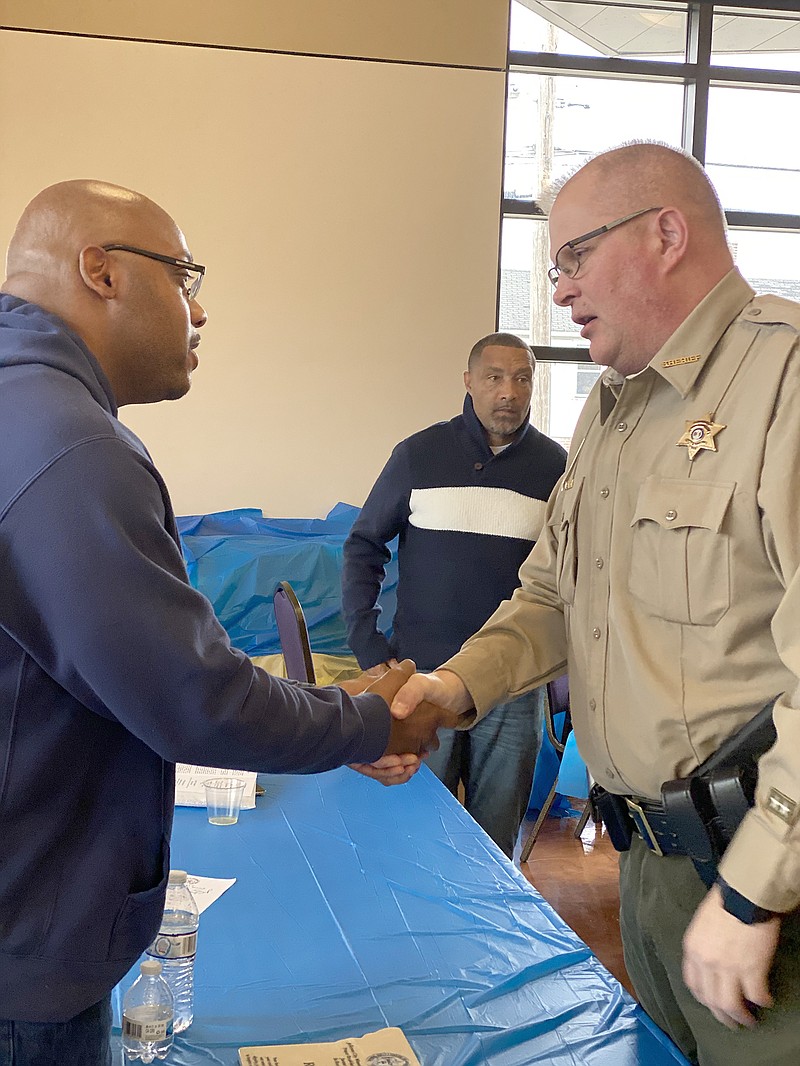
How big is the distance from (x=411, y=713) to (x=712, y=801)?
0.63 metres

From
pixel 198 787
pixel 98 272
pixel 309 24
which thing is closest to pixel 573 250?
pixel 98 272

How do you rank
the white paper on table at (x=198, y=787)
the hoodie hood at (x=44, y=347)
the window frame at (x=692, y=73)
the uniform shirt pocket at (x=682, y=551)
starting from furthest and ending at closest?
the window frame at (x=692, y=73)
the white paper on table at (x=198, y=787)
the uniform shirt pocket at (x=682, y=551)
the hoodie hood at (x=44, y=347)

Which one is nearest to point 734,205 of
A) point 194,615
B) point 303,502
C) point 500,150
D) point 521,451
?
point 500,150

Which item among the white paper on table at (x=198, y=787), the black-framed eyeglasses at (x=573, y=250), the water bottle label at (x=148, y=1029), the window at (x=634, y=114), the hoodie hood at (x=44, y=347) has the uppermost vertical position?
the window at (x=634, y=114)

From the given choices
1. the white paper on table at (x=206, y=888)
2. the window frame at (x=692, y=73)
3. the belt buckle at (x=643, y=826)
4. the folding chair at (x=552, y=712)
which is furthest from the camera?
the window frame at (x=692, y=73)

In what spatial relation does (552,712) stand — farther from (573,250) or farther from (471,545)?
(573,250)

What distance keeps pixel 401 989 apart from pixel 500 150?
4872 millimetres

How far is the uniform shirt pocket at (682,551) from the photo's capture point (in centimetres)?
134

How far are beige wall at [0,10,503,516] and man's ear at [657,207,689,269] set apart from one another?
156 inches

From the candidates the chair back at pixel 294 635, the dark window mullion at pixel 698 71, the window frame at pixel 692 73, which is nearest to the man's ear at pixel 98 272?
the chair back at pixel 294 635

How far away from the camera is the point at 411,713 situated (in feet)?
5.94

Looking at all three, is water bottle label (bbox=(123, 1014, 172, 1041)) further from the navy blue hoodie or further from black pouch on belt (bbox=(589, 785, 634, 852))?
black pouch on belt (bbox=(589, 785, 634, 852))

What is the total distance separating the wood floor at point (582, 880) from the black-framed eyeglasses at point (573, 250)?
2.27 meters

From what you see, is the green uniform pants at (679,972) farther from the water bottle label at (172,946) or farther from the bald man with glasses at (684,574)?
the water bottle label at (172,946)
